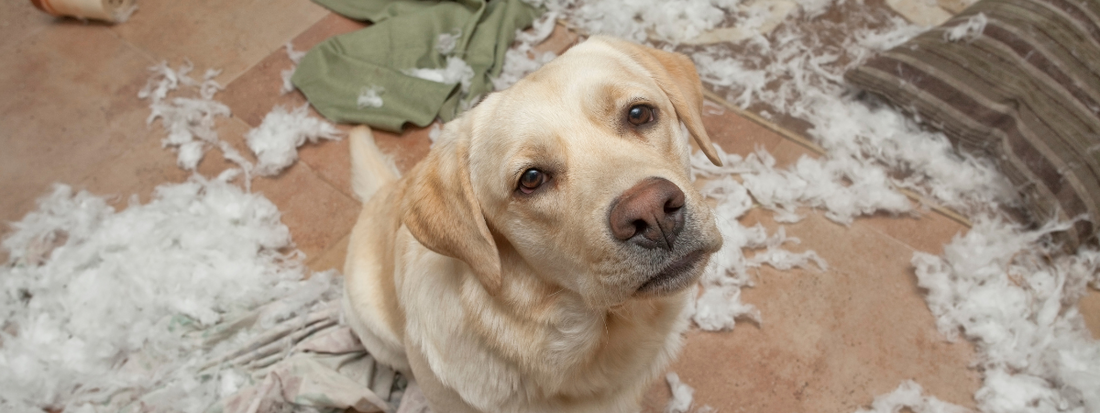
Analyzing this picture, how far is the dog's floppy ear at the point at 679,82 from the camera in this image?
6.18 feet

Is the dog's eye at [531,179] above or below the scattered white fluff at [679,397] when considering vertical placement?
above

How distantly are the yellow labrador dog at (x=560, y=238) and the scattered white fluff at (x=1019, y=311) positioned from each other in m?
1.46

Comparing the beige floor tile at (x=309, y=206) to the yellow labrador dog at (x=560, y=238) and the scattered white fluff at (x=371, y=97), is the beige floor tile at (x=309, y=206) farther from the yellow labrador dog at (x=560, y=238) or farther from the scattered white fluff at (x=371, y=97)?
the yellow labrador dog at (x=560, y=238)

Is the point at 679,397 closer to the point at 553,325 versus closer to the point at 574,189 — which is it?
the point at 553,325

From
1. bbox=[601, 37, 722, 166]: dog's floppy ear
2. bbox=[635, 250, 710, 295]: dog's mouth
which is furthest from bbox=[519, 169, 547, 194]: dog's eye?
bbox=[601, 37, 722, 166]: dog's floppy ear

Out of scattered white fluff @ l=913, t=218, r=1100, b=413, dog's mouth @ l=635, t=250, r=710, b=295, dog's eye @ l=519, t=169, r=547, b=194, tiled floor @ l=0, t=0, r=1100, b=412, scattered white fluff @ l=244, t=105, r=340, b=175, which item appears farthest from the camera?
scattered white fluff @ l=244, t=105, r=340, b=175

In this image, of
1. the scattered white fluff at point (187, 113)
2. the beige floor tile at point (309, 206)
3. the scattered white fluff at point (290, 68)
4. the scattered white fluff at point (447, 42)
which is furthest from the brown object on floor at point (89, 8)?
the scattered white fluff at point (447, 42)

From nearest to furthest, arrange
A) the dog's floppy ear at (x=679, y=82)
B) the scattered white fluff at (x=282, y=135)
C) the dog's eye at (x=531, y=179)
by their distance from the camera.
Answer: the dog's eye at (x=531, y=179) → the dog's floppy ear at (x=679, y=82) → the scattered white fluff at (x=282, y=135)

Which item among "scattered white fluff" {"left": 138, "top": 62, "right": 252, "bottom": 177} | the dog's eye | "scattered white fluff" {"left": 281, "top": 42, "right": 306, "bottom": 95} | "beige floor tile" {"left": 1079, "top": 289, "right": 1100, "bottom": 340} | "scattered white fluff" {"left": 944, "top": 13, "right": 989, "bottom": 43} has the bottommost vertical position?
"scattered white fluff" {"left": 138, "top": 62, "right": 252, "bottom": 177}

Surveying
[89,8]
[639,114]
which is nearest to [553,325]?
[639,114]

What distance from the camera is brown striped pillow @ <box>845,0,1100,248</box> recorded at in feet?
9.41

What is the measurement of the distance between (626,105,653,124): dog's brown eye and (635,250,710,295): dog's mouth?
1.30ft

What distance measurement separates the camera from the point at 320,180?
3.35 meters

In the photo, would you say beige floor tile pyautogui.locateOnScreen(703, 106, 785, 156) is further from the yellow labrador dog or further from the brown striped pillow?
the yellow labrador dog
